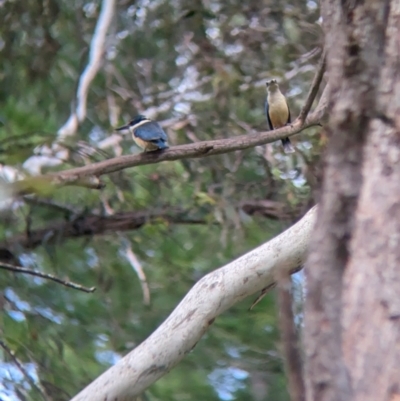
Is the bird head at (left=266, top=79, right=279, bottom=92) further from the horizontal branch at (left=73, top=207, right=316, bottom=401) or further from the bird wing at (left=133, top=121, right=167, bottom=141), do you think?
the horizontal branch at (left=73, top=207, right=316, bottom=401)

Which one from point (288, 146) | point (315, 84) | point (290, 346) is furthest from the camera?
point (288, 146)

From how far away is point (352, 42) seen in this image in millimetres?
1521

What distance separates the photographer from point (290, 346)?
1.27m

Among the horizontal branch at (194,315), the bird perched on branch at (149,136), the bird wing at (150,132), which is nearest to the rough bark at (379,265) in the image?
the horizontal branch at (194,315)

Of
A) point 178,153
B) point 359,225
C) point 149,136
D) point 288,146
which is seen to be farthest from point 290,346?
point 288,146

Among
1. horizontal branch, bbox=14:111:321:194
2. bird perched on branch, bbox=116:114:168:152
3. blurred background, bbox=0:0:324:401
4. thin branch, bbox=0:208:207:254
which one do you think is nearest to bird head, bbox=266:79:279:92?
blurred background, bbox=0:0:324:401

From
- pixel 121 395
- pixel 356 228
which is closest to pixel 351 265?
pixel 356 228

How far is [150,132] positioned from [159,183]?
1364 millimetres

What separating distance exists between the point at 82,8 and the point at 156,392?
100 inches

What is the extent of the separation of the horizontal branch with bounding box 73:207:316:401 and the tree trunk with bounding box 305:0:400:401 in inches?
33.6

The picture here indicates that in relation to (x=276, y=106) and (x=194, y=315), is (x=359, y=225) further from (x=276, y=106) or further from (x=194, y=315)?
(x=276, y=106)

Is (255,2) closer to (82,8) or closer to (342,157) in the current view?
(82,8)

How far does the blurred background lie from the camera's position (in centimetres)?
493

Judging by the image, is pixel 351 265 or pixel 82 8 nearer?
pixel 351 265
